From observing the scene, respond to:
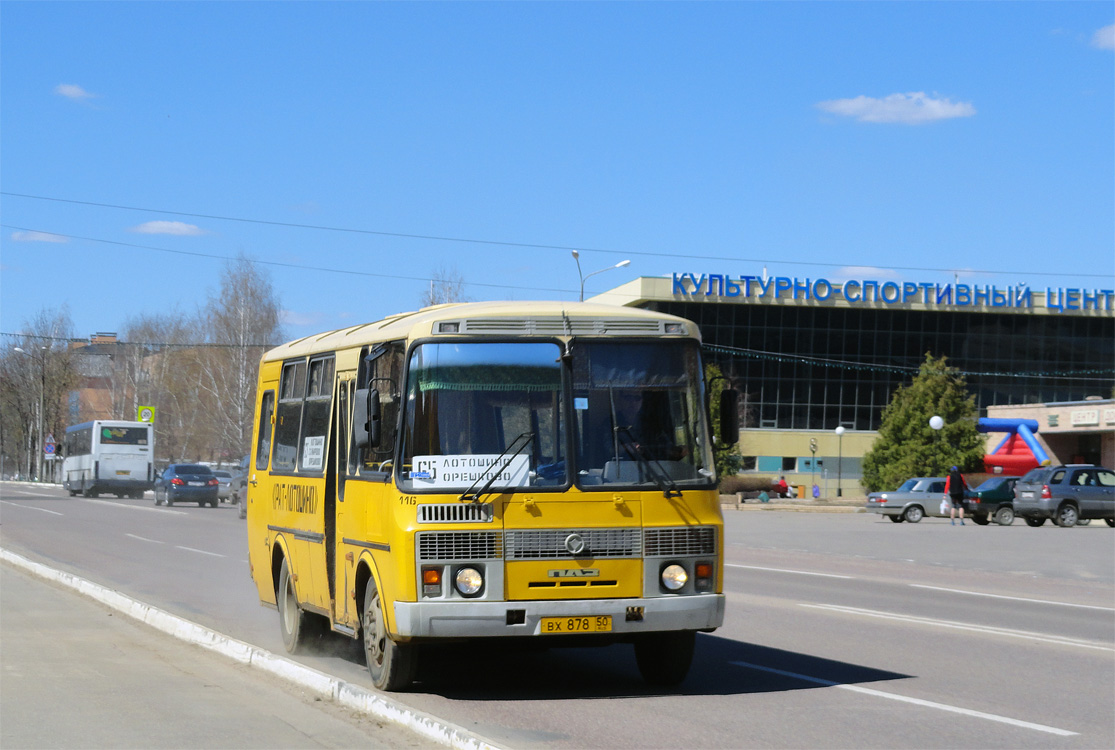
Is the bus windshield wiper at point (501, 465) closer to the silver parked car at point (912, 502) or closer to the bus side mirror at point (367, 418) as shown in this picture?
the bus side mirror at point (367, 418)

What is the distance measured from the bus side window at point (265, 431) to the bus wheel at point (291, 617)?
124 cm

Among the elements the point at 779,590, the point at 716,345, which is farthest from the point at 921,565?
the point at 716,345

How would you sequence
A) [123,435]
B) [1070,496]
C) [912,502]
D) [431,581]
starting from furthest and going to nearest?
[123,435] → [912,502] → [1070,496] → [431,581]

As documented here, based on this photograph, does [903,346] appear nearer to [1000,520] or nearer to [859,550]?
[1000,520]

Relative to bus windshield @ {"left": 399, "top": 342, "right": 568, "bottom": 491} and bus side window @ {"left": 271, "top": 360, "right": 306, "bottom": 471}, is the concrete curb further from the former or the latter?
bus side window @ {"left": 271, "top": 360, "right": 306, "bottom": 471}

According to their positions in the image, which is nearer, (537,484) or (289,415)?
(537,484)

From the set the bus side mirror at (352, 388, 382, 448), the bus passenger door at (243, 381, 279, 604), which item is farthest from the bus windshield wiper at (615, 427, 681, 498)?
the bus passenger door at (243, 381, 279, 604)

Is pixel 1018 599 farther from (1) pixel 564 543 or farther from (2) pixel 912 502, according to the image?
(2) pixel 912 502

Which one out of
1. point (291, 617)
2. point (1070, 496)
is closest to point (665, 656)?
point (291, 617)

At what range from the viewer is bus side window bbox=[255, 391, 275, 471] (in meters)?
12.4

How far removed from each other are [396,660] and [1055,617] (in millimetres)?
9211

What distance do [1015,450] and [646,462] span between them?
215 ft

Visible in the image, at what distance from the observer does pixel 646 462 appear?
855 cm

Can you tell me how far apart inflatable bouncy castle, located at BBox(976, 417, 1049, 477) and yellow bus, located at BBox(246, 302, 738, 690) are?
56.1 meters
